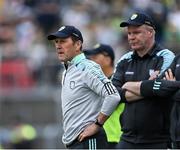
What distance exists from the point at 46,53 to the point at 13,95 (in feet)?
4.36

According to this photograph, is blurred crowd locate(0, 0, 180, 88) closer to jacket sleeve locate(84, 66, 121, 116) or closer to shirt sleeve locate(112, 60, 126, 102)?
shirt sleeve locate(112, 60, 126, 102)

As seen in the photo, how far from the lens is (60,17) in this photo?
67.4 feet

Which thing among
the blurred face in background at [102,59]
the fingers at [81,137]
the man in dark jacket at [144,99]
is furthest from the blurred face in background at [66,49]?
the blurred face in background at [102,59]

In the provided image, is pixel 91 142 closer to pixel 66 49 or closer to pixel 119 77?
pixel 119 77

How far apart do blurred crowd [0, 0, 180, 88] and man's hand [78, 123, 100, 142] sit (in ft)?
26.7

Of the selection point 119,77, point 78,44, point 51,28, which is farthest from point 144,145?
point 51,28

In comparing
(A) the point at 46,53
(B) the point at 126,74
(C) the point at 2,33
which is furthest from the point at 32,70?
(B) the point at 126,74

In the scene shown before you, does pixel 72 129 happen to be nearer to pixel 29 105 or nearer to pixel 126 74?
pixel 126 74

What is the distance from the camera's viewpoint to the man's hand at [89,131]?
925 cm

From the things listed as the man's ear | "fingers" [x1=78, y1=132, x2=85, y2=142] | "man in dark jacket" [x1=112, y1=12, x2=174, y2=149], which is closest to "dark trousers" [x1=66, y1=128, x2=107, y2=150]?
"fingers" [x1=78, y1=132, x2=85, y2=142]

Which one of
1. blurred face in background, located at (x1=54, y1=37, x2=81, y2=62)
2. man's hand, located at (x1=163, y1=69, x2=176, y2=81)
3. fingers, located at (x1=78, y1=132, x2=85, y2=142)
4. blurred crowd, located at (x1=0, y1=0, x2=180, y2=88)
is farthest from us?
blurred crowd, located at (x1=0, y1=0, x2=180, y2=88)

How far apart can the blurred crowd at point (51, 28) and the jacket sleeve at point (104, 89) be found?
26.8 ft

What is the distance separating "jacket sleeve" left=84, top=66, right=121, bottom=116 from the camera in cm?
905

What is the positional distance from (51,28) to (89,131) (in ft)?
37.0
